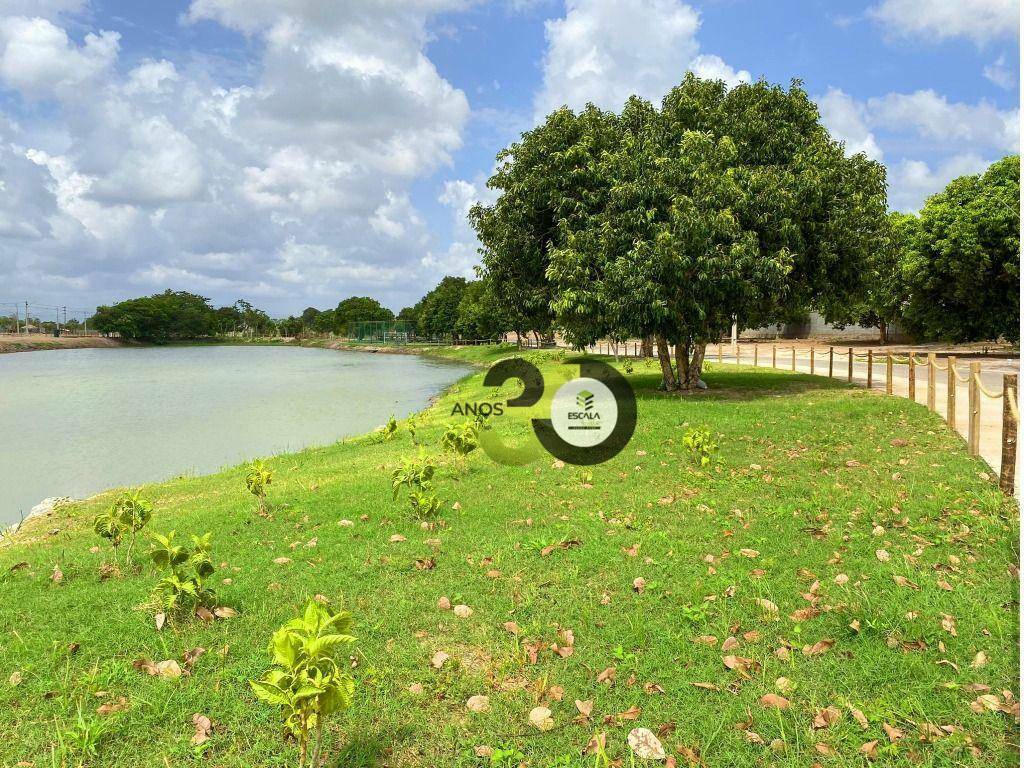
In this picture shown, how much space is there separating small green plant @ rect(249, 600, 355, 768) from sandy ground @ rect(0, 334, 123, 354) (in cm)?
12526

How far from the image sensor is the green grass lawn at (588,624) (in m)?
3.45

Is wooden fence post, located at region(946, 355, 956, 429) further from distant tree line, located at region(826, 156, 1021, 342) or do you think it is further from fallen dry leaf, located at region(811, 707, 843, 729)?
distant tree line, located at region(826, 156, 1021, 342)

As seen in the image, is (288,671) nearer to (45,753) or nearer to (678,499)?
(45,753)

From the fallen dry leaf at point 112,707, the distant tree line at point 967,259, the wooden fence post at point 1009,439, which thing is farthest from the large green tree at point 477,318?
the fallen dry leaf at point 112,707

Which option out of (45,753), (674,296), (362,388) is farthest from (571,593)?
(362,388)

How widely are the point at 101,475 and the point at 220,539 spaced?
967cm

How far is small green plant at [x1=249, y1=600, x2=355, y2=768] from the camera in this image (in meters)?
2.86

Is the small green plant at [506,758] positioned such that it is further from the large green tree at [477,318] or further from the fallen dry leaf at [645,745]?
the large green tree at [477,318]

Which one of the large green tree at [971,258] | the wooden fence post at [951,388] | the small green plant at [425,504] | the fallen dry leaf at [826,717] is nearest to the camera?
the fallen dry leaf at [826,717]

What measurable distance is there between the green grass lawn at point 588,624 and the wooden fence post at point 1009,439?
1.10 ft

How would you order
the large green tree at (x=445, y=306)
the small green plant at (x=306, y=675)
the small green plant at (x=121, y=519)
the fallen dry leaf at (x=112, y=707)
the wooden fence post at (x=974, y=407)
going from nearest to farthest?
the small green plant at (x=306, y=675) → the fallen dry leaf at (x=112, y=707) → the small green plant at (x=121, y=519) → the wooden fence post at (x=974, y=407) → the large green tree at (x=445, y=306)

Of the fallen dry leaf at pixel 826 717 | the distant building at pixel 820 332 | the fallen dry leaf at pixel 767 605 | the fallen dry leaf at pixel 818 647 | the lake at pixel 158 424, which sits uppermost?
the distant building at pixel 820 332

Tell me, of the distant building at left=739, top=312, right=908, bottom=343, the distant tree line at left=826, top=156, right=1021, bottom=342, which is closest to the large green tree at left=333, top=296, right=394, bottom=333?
the distant building at left=739, top=312, right=908, bottom=343

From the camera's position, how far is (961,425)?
11.2 metres
